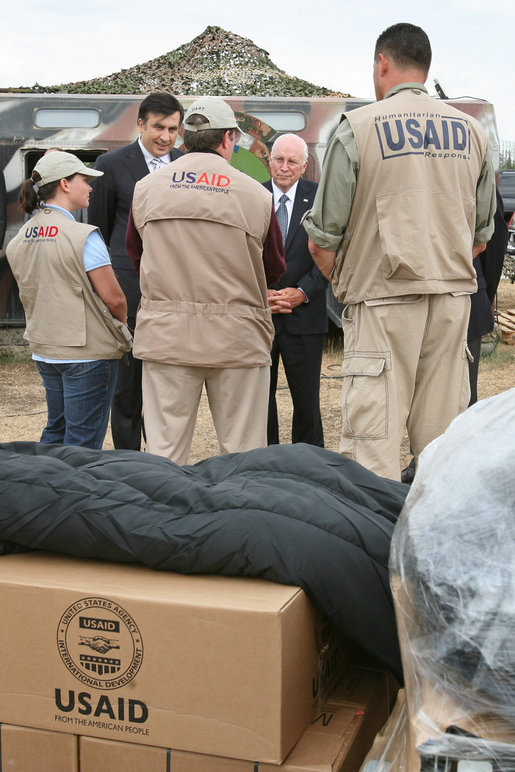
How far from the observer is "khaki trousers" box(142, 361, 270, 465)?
3.37 meters

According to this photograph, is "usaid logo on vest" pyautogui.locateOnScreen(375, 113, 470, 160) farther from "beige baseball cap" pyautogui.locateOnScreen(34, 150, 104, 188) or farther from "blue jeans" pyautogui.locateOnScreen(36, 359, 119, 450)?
"blue jeans" pyautogui.locateOnScreen(36, 359, 119, 450)

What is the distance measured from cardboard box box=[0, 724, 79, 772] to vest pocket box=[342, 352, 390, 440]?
1766 millimetres

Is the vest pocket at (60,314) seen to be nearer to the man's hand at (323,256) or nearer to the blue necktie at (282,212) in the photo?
the man's hand at (323,256)

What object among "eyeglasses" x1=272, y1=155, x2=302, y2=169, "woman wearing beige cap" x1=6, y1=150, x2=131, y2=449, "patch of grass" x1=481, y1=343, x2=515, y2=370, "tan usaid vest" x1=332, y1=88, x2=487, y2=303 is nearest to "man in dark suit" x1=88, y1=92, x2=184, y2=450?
"eyeglasses" x1=272, y1=155, x2=302, y2=169

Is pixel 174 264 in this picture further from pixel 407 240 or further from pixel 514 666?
pixel 514 666

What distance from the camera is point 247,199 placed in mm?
3205

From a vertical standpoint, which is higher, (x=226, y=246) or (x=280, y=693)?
(x=226, y=246)

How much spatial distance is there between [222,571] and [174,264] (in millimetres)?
1844

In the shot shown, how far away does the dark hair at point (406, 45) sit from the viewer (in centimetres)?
315

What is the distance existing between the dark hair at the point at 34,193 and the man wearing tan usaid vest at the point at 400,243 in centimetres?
115

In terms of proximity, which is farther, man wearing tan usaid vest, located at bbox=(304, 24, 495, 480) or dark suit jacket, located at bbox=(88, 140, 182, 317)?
dark suit jacket, located at bbox=(88, 140, 182, 317)

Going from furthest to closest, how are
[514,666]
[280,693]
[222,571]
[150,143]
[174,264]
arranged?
[150,143]
[174,264]
[222,571]
[280,693]
[514,666]

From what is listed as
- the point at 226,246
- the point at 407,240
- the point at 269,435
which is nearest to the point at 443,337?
the point at 407,240


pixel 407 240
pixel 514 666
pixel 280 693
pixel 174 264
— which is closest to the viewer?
pixel 514 666
